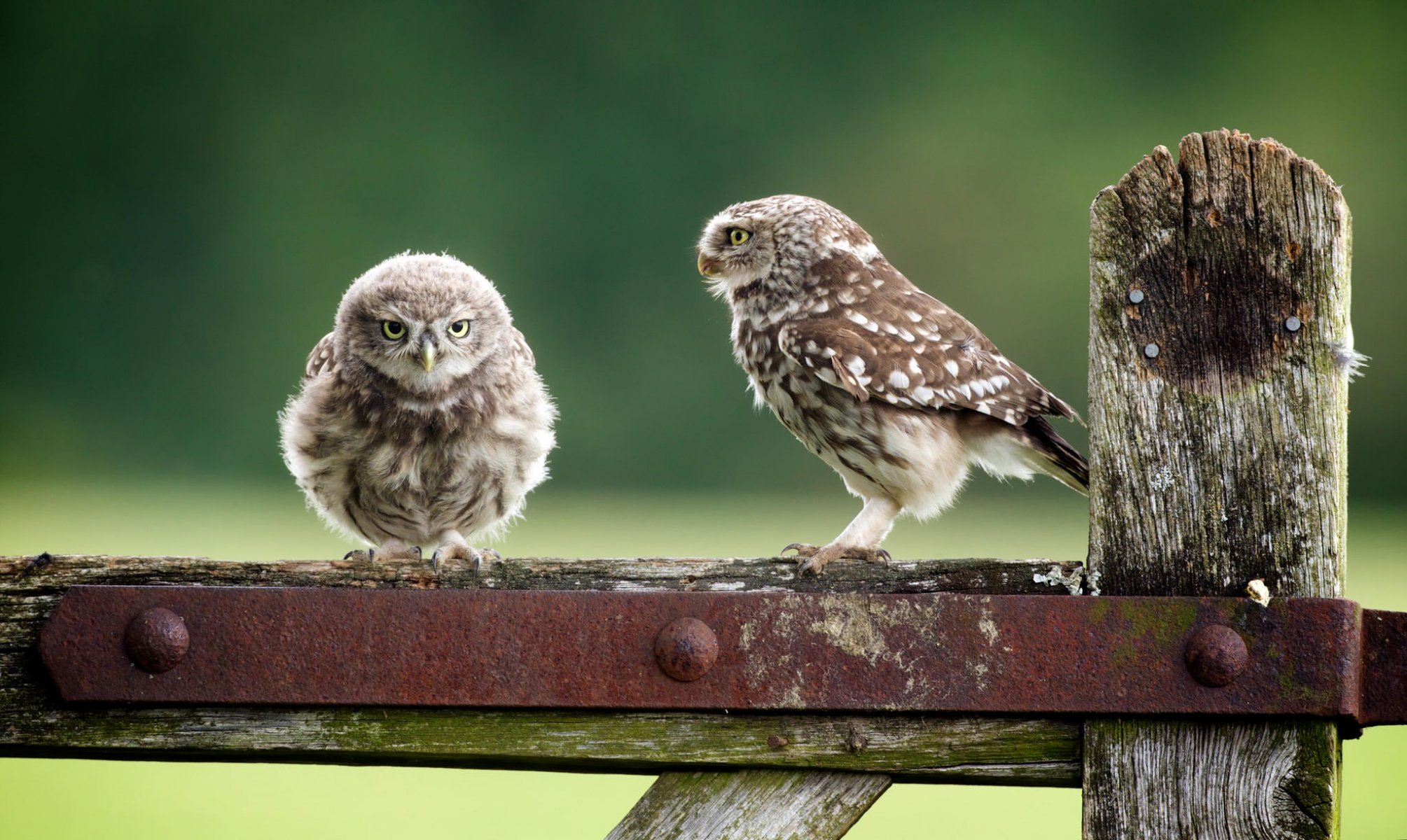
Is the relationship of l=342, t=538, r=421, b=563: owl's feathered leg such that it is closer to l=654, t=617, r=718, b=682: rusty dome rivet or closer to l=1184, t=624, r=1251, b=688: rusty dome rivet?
l=654, t=617, r=718, b=682: rusty dome rivet

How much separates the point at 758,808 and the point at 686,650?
0.60 ft

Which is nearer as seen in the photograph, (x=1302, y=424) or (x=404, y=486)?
(x=1302, y=424)

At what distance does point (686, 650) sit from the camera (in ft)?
4.33

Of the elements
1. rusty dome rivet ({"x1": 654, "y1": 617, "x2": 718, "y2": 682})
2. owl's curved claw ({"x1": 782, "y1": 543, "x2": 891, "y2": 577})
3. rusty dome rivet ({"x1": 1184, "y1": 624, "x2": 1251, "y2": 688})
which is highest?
owl's curved claw ({"x1": 782, "y1": 543, "x2": 891, "y2": 577})

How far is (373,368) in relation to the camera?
2436mm

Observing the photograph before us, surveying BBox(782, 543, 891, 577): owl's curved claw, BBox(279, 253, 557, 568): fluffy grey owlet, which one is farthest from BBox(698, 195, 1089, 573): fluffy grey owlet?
BBox(782, 543, 891, 577): owl's curved claw

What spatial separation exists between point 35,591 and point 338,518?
123cm

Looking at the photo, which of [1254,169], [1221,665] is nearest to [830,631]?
[1221,665]

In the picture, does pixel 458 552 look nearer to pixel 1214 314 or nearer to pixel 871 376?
pixel 871 376

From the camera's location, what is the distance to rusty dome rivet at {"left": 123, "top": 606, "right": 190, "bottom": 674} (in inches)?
52.2

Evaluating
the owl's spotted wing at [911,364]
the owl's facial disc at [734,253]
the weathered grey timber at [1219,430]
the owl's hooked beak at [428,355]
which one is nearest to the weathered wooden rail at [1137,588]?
the weathered grey timber at [1219,430]

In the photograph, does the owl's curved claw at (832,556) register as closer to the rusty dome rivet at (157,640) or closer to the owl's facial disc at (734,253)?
the rusty dome rivet at (157,640)

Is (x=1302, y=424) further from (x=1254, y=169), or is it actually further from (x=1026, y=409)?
(x=1026, y=409)

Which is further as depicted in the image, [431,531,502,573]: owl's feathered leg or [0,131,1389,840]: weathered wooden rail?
[431,531,502,573]: owl's feathered leg
